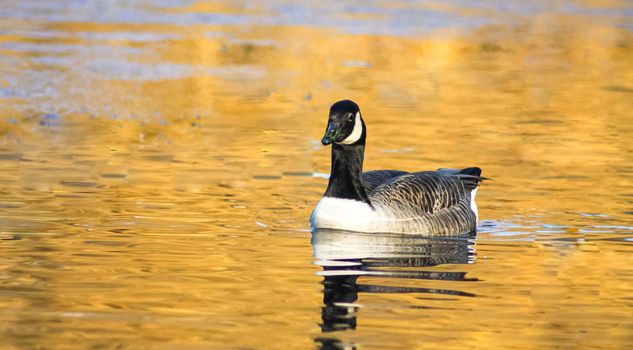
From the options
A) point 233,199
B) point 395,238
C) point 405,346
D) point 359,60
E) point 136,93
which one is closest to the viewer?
point 405,346

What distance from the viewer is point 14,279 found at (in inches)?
327

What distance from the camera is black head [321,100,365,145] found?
10.6 meters

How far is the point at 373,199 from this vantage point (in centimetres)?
1077

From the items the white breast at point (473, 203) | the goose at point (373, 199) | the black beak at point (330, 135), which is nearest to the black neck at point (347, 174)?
the goose at point (373, 199)

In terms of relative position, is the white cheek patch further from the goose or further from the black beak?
the black beak

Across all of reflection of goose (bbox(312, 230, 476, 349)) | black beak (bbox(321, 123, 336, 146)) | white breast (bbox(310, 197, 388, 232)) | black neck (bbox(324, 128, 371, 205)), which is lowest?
reflection of goose (bbox(312, 230, 476, 349))

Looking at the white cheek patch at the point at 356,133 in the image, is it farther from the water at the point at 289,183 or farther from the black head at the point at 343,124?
the water at the point at 289,183

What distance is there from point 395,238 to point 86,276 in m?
2.93

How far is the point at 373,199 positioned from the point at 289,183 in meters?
2.10

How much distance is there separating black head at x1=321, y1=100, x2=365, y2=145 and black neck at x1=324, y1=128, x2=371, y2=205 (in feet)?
0.26

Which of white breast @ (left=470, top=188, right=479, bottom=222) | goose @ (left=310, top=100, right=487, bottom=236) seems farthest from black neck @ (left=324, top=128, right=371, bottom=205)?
white breast @ (left=470, top=188, right=479, bottom=222)

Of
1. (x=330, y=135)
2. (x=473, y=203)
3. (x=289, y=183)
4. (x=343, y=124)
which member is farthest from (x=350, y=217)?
(x=289, y=183)

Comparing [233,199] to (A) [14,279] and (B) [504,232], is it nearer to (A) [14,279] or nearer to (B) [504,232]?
(B) [504,232]

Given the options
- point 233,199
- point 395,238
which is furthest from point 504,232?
point 233,199
